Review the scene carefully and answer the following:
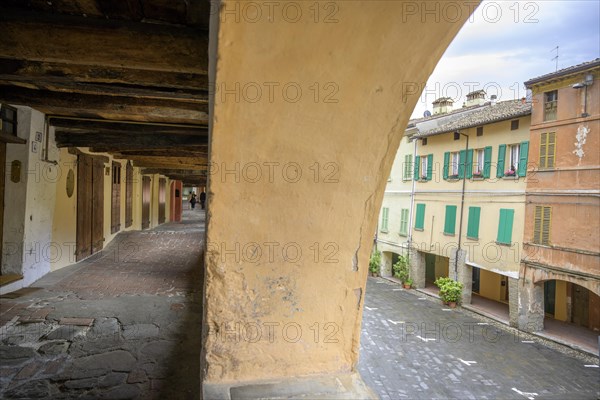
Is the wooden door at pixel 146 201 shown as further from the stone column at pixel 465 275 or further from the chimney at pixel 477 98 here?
the chimney at pixel 477 98

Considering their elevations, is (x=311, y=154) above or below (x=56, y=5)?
below

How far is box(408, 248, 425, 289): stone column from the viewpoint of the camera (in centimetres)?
1859

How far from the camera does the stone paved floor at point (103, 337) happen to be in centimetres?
267

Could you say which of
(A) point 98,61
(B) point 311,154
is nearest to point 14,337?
(A) point 98,61

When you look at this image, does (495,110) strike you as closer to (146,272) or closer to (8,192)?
(146,272)

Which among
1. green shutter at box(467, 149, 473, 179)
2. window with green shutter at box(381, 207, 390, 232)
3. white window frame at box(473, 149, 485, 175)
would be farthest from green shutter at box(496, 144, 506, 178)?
window with green shutter at box(381, 207, 390, 232)

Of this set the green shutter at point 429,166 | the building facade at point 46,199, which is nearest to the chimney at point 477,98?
the green shutter at point 429,166

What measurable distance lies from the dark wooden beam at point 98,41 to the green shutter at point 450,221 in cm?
1553

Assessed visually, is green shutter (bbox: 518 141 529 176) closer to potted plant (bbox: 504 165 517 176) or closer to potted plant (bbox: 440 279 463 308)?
potted plant (bbox: 504 165 517 176)

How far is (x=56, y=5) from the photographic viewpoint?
2371 millimetres

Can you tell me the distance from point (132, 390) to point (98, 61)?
2216 mm

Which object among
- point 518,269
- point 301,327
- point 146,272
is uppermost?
point 301,327

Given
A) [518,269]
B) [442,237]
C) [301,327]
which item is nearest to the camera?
[301,327]

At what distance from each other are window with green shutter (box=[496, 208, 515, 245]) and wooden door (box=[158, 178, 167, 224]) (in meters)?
13.3
